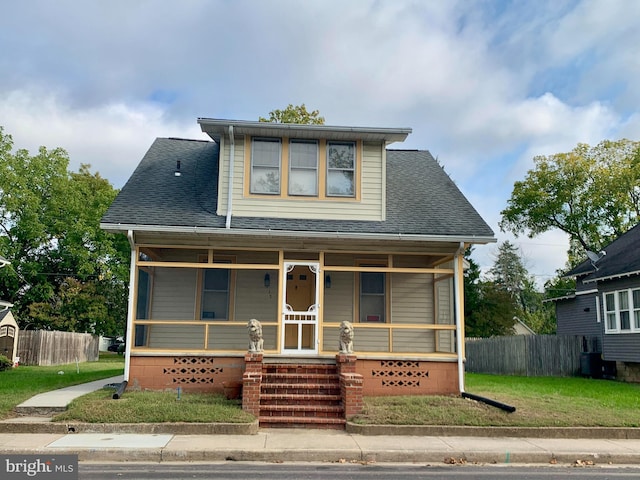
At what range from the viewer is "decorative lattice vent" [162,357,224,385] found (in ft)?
38.9

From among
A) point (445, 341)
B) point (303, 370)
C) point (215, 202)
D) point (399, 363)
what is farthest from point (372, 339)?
point (215, 202)

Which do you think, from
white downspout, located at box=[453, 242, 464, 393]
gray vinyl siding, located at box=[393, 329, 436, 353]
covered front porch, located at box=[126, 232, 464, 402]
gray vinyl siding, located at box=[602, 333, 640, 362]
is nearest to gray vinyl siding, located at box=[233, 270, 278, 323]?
covered front porch, located at box=[126, 232, 464, 402]

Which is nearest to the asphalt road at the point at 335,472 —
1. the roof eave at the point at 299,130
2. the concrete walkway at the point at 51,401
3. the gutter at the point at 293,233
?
the concrete walkway at the point at 51,401

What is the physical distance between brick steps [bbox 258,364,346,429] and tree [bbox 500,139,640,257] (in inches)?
1114

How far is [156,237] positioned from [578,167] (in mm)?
29471

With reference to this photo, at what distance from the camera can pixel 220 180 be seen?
1319 centimetres

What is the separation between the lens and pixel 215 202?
1335cm

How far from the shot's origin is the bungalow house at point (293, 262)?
39.1 ft

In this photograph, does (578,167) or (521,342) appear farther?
(578,167)

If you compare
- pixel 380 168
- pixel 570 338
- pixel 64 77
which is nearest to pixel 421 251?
pixel 380 168

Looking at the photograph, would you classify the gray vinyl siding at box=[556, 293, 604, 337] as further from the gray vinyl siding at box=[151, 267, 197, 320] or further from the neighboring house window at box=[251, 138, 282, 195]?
the gray vinyl siding at box=[151, 267, 197, 320]

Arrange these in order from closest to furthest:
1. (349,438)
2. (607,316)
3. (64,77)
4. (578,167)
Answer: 1. (349,438)
2. (64,77)
3. (607,316)
4. (578,167)

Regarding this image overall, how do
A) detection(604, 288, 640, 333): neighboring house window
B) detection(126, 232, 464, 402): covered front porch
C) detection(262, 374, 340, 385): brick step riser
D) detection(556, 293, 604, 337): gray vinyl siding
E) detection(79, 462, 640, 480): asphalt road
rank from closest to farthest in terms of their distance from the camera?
detection(79, 462, 640, 480): asphalt road → detection(262, 374, 340, 385): brick step riser → detection(126, 232, 464, 402): covered front porch → detection(604, 288, 640, 333): neighboring house window → detection(556, 293, 604, 337): gray vinyl siding

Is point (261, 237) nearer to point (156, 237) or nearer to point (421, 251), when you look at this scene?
point (156, 237)
